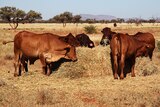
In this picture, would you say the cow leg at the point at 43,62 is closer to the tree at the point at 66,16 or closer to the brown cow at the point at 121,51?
the brown cow at the point at 121,51

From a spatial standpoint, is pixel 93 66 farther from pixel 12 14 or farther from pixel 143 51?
pixel 12 14

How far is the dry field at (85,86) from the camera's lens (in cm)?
1021

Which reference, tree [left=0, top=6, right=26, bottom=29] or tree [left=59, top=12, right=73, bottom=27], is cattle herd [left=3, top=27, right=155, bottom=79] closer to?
tree [left=0, top=6, right=26, bottom=29]

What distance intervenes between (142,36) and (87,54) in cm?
339

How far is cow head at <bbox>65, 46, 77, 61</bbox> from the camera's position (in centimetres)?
1476

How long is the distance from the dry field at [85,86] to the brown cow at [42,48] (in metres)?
0.36

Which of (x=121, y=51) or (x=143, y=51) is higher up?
(x=121, y=51)

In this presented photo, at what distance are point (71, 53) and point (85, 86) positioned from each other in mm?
2613

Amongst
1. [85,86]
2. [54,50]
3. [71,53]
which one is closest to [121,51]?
[71,53]

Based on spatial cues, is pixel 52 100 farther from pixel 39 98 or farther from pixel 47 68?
pixel 47 68

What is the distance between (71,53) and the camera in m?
14.8

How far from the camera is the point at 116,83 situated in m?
12.9

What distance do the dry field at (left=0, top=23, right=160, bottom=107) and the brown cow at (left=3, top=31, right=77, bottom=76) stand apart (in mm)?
362

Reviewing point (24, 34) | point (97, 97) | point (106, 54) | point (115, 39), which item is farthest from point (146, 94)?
point (24, 34)
